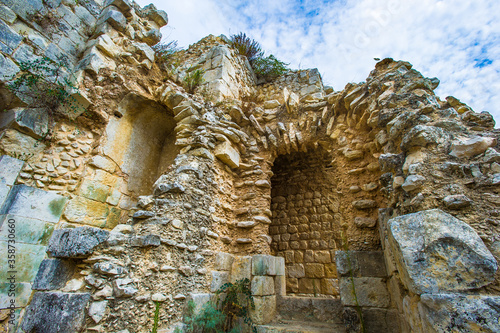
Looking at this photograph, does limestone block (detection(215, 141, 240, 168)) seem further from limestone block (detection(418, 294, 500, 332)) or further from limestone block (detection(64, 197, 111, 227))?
limestone block (detection(418, 294, 500, 332))

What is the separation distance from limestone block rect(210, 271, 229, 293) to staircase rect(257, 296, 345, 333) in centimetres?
68

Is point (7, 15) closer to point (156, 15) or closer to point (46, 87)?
point (46, 87)

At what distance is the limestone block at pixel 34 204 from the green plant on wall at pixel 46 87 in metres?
0.90

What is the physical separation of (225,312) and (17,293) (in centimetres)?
216

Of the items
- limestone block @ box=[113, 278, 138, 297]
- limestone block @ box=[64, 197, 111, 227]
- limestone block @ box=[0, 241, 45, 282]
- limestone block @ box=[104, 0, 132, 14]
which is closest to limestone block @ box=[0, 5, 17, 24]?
limestone block @ box=[104, 0, 132, 14]

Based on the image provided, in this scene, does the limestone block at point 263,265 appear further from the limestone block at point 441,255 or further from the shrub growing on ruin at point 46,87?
the shrub growing on ruin at point 46,87

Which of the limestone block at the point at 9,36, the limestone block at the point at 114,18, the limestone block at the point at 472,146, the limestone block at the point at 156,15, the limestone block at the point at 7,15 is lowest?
the limestone block at the point at 472,146

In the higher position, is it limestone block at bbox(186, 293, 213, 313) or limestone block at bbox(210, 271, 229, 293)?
limestone block at bbox(210, 271, 229, 293)

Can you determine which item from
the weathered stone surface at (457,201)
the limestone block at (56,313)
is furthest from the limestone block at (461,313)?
the limestone block at (56,313)

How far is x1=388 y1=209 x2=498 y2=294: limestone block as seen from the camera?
1.47m

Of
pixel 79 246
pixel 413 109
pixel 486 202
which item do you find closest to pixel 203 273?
pixel 79 246

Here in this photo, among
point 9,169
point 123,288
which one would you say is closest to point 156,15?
point 9,169

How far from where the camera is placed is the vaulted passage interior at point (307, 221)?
5.05 metres

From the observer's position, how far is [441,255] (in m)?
1.60
